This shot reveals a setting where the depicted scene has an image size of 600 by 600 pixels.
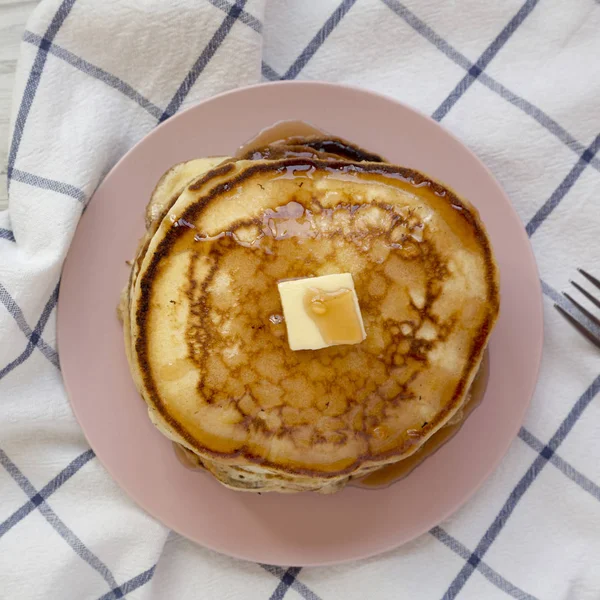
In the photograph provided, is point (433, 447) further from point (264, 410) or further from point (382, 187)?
point (382, 187)

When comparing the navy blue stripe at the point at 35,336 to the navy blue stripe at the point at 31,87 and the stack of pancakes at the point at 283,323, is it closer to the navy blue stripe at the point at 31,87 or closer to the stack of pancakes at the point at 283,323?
the navy blue stripe at the point at 31,87

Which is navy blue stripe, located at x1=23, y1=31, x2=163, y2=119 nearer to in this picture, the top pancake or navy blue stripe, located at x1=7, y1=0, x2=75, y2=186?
navy blue stripe, located at x1=7, y1=0, x2=75, y2=186

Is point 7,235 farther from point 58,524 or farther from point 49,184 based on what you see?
point 58,524

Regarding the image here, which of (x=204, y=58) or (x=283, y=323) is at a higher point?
(x=204, y=58)

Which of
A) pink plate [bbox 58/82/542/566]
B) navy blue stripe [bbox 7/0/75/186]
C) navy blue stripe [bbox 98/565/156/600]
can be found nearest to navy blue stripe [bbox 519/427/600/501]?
pink plate [bbox 58/82/542/566]

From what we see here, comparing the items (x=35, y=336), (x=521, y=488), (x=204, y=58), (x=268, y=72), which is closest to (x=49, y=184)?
(x=35, y=336)

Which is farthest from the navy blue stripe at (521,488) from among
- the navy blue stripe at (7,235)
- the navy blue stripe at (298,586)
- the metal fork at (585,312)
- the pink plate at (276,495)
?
the navy blue stripe at (7,235)
